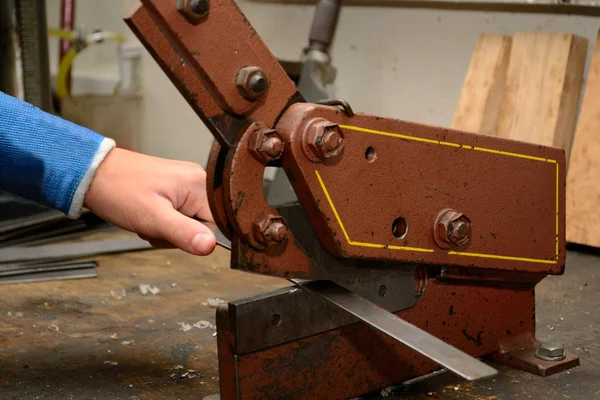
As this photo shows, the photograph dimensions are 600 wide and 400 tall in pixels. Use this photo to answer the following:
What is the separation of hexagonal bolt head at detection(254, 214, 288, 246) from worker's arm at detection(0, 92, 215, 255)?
10 cm

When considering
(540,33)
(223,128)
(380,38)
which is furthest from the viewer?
(380,38)

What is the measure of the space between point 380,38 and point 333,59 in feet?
0.81

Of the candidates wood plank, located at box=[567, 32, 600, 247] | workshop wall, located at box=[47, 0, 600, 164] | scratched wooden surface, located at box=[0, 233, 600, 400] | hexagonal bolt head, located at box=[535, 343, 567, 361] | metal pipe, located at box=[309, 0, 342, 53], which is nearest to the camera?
scratched wooden surface, located at box=[0, 233, 600, 400]

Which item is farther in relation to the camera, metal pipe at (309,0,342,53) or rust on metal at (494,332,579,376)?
metal pipe at (309,0,342,53)

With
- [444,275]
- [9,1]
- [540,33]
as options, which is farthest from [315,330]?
[9,1]

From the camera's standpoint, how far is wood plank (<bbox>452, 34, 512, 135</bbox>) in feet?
7.77

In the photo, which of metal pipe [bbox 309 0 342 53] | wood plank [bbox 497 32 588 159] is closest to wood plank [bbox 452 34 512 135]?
wood plank [bbox 497 32 588 159]

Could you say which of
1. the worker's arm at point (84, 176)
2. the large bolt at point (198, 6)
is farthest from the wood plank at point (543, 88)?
the large bolt at point (198, 6)

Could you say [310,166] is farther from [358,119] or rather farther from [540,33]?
[540,33]

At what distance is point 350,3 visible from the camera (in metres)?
2.90

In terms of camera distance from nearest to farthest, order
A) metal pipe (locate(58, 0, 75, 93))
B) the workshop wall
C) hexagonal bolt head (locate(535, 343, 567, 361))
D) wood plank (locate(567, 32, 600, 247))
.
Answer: hexagonal bolt head (locate(535, 343, 567, 361)) → wood plank (locate(567, 32, 600, 247)) → the workshop wall → metal pipe (locate(58, 0, 75, 93))

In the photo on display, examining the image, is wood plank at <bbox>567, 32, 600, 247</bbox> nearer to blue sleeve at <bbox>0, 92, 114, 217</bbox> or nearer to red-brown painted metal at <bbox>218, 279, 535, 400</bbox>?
red-brown painted metal at <bbox>218, 279, 535, 400</bbox>

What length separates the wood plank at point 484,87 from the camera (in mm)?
2367

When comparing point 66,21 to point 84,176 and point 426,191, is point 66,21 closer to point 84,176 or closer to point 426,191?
point 84,176
